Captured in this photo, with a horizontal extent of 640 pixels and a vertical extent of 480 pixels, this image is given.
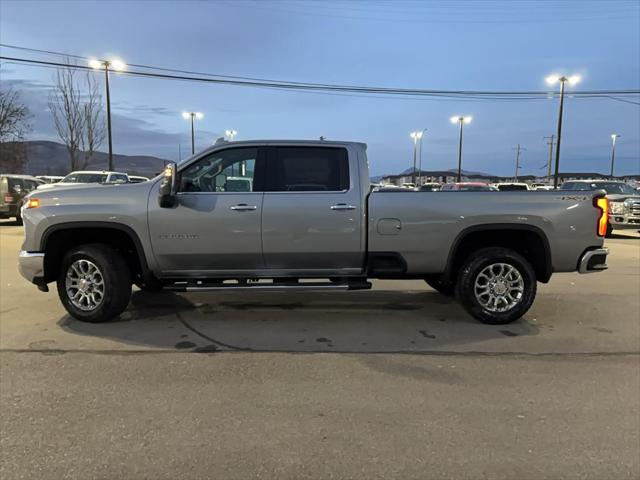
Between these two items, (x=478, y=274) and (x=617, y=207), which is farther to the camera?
(x=617, y=207)

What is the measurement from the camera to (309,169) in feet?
19.1

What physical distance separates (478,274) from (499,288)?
307 mm

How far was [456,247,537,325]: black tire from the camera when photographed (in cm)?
571

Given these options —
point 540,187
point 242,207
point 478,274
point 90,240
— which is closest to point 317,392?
point 242,207

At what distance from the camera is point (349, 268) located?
5.83 meters

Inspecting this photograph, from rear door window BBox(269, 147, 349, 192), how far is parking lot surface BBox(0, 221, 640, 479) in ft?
5.09

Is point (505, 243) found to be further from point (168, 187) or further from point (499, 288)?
point (168, 187)

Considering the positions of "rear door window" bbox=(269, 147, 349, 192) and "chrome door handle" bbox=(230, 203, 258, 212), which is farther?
"rear door window" bbox=(269, 147, 349, 192)

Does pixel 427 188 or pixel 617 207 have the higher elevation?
pixel 427 188

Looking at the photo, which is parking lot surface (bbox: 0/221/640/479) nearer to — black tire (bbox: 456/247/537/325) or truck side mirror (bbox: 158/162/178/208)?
black tire (bbox: 456/247/537/325)

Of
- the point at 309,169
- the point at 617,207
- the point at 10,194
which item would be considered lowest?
the point at 10,194

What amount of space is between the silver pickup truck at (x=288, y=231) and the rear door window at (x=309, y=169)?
1 cm

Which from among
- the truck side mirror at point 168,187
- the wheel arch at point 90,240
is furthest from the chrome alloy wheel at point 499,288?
the wheel arch at point 90,240

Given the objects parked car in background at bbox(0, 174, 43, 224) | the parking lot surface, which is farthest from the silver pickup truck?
parked car in background at bbox(0, 174, 43, 224)
